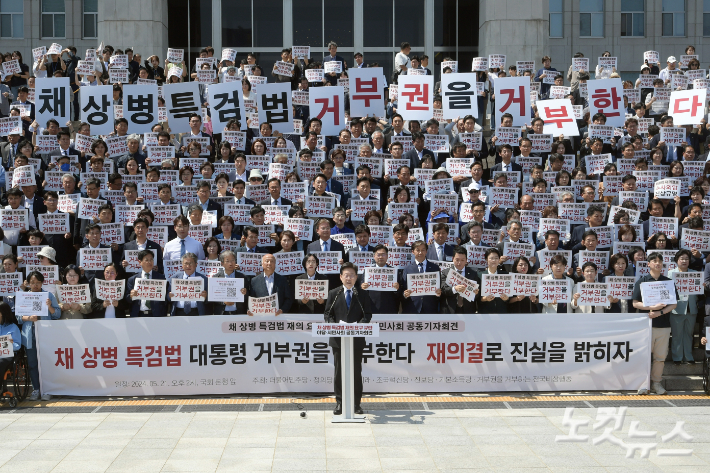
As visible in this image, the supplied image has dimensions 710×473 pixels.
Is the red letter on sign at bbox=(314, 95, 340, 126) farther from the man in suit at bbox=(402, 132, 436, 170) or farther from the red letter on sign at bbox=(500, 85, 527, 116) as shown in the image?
the red letter on sign at bbox=(500, 85, 527, 116)

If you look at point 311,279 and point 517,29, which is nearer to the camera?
point 311,279

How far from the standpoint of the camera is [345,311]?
1061cm

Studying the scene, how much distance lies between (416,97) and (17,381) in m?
9.61

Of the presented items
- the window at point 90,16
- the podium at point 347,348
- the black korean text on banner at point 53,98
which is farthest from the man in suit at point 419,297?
the window at point 90,16

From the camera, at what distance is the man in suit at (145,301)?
11820mm

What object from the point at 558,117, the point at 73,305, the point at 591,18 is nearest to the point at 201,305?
the point at 73,305

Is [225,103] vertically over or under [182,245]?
over

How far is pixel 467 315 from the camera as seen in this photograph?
11664mm

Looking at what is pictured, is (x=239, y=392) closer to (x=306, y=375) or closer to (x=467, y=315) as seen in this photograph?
(x=306, y=375)

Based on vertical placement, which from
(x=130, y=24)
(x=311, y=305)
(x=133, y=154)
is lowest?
(x=311, y=305)

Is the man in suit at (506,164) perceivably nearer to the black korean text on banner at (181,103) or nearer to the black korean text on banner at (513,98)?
the black korean text on banner at (513,98)

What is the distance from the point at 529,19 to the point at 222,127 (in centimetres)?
1367

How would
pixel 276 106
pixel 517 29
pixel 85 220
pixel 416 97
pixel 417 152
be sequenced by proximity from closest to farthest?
pixel 85 220 → pixel 417 152 → pixel 276 106 → pixel 416 97 → pixel 517 29

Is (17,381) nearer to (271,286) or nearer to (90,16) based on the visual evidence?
(271,286)
